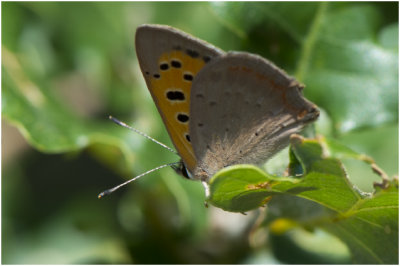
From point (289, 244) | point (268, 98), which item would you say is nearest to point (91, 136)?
point (268, 98)

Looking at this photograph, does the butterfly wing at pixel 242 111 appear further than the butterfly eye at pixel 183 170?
No

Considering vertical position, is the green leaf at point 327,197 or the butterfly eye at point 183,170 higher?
the butterfly eye at point 183,170

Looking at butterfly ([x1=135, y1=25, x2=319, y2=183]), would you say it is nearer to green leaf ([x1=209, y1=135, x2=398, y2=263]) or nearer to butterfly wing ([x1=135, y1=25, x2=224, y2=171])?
butterfly wing ([x1=135, y1=25, x2=224, y2=171])

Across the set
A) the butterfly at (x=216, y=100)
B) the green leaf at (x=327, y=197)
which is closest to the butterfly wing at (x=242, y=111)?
the butterfly at (x=216, y=100)

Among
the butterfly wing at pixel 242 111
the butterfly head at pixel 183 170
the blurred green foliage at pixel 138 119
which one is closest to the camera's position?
the butterfly wing at pixel 242 111

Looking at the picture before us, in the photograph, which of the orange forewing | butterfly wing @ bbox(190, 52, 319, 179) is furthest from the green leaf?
the orange forewing

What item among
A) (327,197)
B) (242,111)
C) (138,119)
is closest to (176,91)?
(242,111)

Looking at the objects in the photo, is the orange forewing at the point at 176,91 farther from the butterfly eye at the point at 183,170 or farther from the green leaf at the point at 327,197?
the green leaf at the point at 327,197
